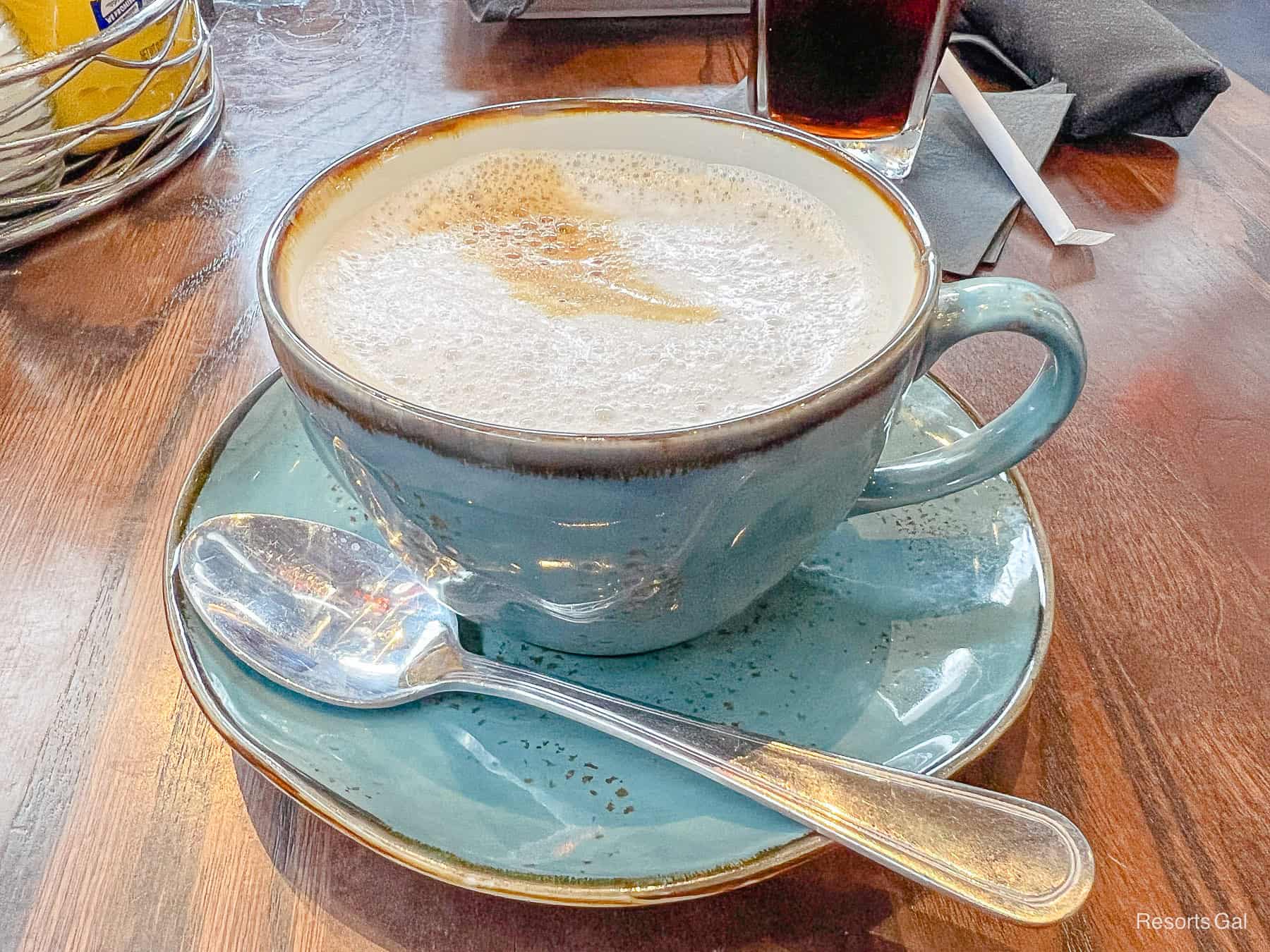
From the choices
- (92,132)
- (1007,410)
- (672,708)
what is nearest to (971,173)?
(1007,410)

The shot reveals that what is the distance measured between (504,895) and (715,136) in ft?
1.45

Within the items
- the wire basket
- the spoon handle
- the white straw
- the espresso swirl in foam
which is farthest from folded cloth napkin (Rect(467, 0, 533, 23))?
the spoon handle

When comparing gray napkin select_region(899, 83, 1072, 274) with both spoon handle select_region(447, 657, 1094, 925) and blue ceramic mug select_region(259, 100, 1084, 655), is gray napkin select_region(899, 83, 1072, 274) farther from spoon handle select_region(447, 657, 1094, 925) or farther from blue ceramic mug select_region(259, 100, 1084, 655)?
spoon handle select_region(447, 657, 1094, 925)

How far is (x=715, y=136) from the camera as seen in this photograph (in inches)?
23.8

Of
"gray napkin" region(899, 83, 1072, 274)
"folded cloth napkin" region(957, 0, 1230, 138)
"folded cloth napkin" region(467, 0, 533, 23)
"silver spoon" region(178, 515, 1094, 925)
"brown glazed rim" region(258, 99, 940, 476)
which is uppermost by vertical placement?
"brown glazed rim" region(258, 99, 940, 476)

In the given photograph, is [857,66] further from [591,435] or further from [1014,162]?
[591,435]

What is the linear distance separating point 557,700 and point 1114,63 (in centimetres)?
91

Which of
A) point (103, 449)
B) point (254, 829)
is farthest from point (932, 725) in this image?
point (103, 449)

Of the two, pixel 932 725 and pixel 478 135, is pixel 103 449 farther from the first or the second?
pixel 932 725

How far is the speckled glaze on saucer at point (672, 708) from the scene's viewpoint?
39cm

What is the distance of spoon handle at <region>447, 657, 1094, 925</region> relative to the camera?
14.5 inches

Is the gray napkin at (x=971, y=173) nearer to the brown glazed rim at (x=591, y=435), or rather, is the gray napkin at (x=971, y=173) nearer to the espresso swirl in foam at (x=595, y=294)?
the espresso swirl in foam at (x=595, y=294)

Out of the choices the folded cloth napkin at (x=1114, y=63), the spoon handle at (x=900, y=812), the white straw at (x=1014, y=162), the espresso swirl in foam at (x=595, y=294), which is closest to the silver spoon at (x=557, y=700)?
the spoon handle at (x=900, y=812)

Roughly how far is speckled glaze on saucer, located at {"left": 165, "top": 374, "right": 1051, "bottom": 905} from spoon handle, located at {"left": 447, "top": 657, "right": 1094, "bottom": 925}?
1 centimetres
